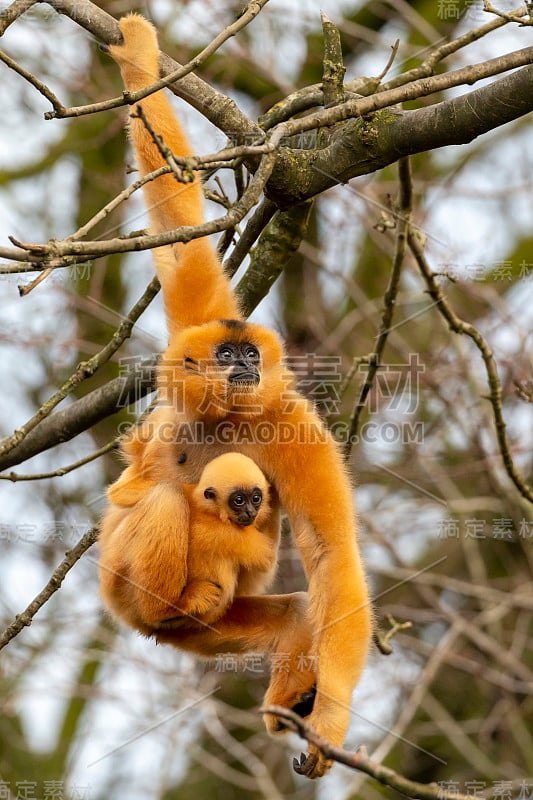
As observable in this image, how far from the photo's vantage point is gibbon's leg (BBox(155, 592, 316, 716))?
4.81m

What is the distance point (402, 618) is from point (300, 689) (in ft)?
17.6

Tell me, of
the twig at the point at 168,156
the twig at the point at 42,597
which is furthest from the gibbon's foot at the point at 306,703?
the twig at the point at 168,156

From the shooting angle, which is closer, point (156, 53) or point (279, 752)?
point (156, 53)

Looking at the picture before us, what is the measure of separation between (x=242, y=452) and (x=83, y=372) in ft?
3.02

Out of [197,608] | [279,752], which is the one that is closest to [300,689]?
[197,608]

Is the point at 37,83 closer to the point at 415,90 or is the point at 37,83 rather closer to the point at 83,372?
the point at 415,90

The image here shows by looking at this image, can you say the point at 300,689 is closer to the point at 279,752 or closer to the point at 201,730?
the point at 279,752

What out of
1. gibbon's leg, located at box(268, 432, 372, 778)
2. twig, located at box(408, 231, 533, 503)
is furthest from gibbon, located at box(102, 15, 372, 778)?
twig, located at box(408, 231, 533, 503)

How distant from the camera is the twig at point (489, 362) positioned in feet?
18.7

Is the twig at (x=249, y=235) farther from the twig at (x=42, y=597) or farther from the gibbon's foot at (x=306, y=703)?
the gibbon's foot at (x=306, y=703)

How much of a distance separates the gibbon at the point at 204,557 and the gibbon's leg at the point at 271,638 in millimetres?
126

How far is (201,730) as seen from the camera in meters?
11.3

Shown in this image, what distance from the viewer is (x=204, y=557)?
16.0ft

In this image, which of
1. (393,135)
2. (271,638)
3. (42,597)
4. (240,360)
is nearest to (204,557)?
(271,638)
